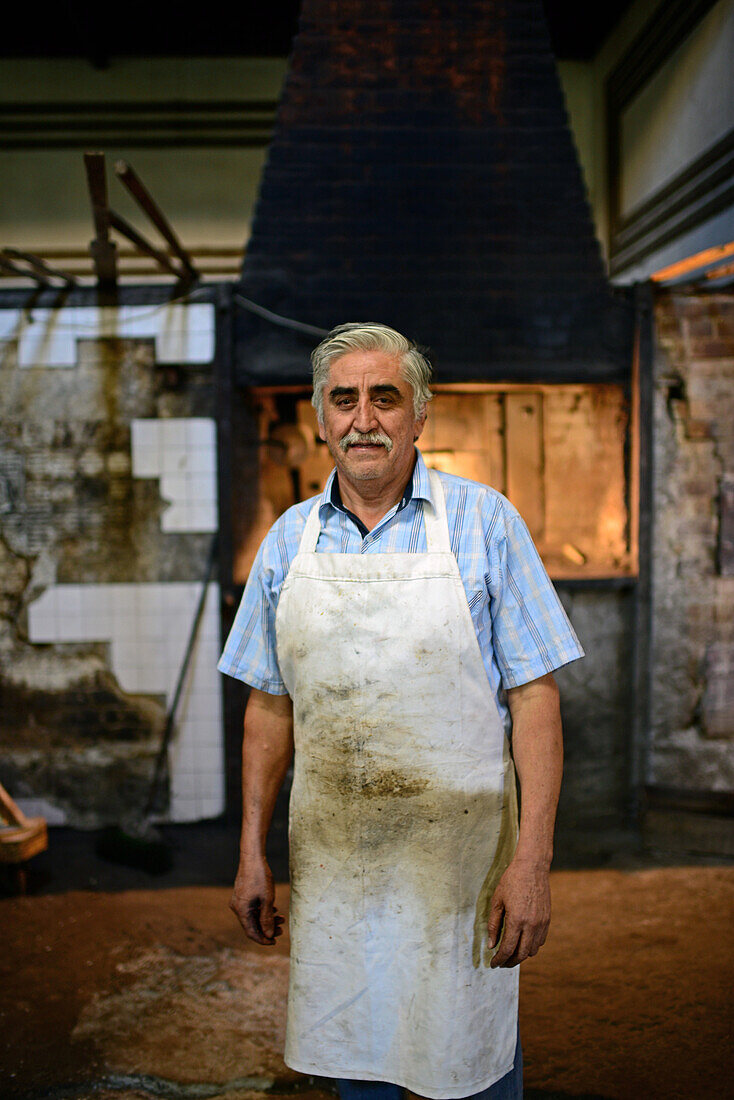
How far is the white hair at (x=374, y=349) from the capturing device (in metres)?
1.75

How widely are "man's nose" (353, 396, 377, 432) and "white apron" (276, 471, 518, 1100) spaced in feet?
0.84

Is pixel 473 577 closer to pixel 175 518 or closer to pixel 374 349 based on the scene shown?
pixel 374 349

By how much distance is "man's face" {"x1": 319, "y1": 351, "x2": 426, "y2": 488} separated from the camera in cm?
172

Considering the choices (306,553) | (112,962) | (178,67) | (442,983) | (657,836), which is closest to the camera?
(442,983)

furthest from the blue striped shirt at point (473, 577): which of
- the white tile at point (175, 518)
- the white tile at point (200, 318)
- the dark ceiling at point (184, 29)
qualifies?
the dark ceiling at point (184, 29)

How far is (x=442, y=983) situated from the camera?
1633 millimetres

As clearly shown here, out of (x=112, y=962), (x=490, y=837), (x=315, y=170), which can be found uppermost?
(x=315, y=170)

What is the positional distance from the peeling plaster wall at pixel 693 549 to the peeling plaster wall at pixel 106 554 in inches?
105

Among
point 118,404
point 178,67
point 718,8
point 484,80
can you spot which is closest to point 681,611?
point 484,80

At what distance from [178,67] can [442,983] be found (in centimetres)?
902

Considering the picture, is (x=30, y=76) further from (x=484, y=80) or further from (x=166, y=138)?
(x=484, y=80)

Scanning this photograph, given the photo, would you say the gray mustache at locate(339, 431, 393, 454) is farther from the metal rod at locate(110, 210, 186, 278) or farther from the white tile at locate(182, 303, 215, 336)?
the white tile at locate(182, 303, 215, 336)

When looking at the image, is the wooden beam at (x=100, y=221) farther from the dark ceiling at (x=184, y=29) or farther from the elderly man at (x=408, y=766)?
the dark ceiling at (x=184, y=29)

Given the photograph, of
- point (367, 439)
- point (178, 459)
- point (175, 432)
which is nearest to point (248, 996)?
point (367, 439)
